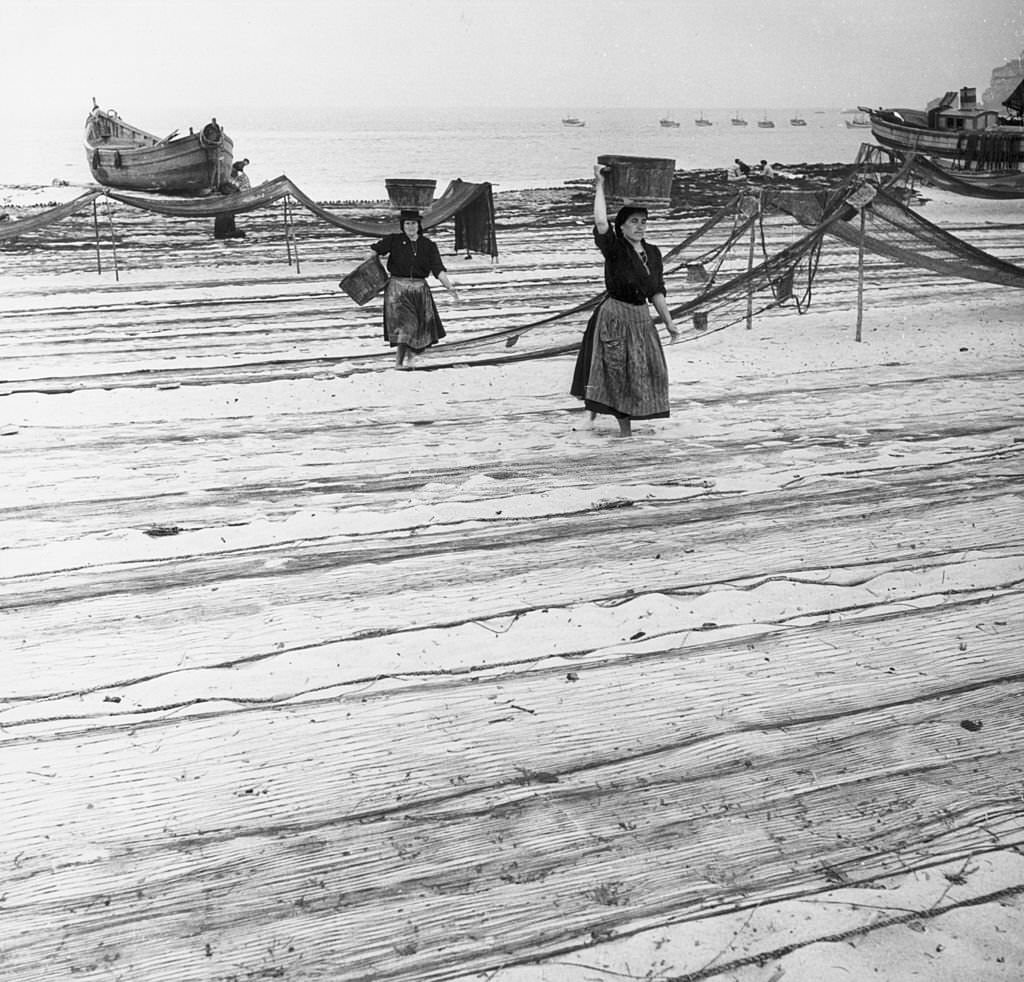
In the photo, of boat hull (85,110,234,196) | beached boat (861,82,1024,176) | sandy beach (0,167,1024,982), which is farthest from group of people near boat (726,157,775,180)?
boat hull (85,110,234,196)

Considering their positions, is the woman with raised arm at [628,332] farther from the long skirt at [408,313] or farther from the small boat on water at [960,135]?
the small boat on water at [960,135]

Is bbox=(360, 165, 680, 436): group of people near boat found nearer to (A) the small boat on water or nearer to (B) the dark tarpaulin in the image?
(B) the dark tarpaulin

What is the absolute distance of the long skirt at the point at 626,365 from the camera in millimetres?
6371

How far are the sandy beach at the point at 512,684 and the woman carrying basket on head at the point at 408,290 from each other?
121 cm

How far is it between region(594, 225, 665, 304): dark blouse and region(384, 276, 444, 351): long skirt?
2.77m

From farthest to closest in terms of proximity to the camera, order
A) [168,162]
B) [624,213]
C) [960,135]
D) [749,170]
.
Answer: [960,135] < [168,162] < [749,170] < [624,213]

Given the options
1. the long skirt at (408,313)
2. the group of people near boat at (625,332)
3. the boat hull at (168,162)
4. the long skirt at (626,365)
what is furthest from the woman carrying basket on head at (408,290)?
the boat hull at (168,162)

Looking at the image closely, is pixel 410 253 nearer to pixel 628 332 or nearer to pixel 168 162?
pixel 628 332

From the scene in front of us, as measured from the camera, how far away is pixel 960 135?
3375 centimetres

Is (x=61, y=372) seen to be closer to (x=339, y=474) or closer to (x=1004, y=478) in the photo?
(x=339, y=474)

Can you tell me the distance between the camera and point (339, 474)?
590cm

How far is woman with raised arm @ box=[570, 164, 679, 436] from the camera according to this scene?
20.7 ft

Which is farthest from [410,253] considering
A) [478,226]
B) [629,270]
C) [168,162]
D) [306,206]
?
[168,162]

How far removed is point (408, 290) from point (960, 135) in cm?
2959
